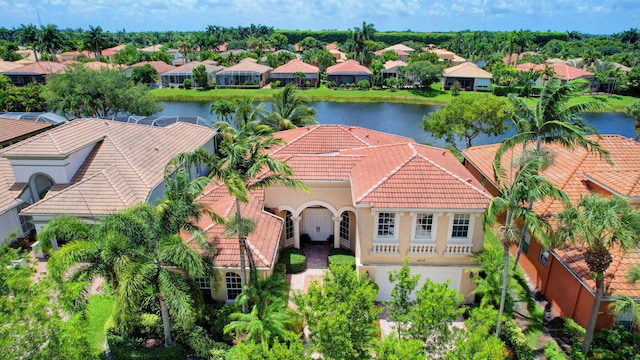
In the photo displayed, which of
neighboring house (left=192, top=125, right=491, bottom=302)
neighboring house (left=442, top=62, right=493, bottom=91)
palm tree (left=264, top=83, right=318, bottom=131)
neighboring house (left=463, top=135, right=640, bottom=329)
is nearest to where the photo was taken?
neighboring house (left=463, top=135, right=640, bottom=329)

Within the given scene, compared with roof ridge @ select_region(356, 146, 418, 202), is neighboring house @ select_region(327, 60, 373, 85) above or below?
below

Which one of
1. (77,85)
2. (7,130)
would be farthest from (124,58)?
(7,130)

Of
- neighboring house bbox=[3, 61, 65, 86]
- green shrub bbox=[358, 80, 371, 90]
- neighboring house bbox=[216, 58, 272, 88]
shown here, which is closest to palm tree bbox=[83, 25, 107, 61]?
neighboring house bbox=[3, 61, 65, 86]

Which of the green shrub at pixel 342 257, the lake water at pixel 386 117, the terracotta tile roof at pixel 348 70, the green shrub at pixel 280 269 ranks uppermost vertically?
the terracotta tile roof at pixel 348 70

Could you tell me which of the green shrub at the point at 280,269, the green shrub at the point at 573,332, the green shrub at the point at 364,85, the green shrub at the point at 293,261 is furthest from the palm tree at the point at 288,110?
the green shrub at the point at 364,85

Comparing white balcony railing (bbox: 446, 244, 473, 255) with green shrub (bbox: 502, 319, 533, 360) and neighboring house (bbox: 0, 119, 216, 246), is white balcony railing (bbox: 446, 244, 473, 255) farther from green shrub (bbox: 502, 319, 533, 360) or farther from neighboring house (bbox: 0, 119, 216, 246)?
neighboring house (bbox: 0, 119, 216, 246)

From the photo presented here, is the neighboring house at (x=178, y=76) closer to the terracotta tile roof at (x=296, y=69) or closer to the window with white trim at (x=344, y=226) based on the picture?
the terracotta tile roof at (x=296, y=69)

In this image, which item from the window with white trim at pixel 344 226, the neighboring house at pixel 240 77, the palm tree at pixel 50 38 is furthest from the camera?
the palm tree at pixel 50 38

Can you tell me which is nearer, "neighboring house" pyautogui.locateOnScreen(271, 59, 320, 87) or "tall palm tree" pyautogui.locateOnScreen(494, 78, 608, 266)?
"tall palm tree" pyautogui.locateOnScreen(494, 78, 608, 266)
